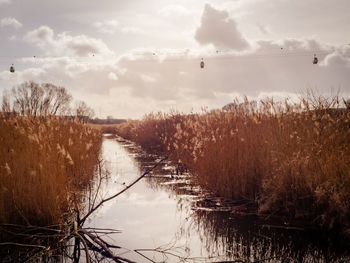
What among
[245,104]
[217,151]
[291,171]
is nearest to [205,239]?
[291,171]

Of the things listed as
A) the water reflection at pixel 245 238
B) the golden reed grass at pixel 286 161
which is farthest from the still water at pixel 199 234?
the golden reed grass at pixel 286 161

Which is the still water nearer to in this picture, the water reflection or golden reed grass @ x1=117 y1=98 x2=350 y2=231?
the water reflection

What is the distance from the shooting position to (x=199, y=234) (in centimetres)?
403

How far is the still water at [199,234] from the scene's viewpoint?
134 inches

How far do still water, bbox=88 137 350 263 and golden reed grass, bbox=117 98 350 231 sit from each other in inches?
12.9

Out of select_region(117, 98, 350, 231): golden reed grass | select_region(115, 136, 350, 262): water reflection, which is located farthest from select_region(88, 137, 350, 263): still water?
select_region(117, 98, 350, 231): golden reed grass

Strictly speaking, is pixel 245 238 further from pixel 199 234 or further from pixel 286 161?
pixel 286 161

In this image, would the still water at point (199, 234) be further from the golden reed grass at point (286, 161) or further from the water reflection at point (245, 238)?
the golden reed grass at point (286, 161)

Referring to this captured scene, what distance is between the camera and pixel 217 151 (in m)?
5.97

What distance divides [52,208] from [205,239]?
187cm

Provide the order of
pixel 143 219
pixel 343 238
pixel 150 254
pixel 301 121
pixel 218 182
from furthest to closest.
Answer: pixel 218 182, pixel 301 121, pixel 143 219, pixel 343 238, pixel 150 254

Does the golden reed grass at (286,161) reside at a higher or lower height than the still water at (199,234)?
higher

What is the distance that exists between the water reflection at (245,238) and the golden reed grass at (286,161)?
0.26 metres

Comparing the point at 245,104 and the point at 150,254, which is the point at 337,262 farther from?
the point at 245,104
